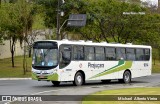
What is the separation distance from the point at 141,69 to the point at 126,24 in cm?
2063

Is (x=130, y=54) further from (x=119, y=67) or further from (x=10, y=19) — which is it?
(x=10, y=19)

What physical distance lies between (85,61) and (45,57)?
3180 mm

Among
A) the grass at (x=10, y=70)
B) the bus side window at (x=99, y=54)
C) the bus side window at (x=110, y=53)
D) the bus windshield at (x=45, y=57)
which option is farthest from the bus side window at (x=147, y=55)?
the grass at (x=10, y=70)

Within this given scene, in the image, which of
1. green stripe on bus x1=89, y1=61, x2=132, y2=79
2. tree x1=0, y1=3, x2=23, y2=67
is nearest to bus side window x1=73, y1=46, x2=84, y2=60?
green stripe on bus x1=89, y1=61, x2=132, y2=79

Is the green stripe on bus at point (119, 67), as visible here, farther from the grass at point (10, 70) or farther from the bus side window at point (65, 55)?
the grass at point (10, 70)

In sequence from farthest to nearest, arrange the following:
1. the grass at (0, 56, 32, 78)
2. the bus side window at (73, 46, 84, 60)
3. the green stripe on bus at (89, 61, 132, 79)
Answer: the grass at (0, 56, 32, 78) → the green stripe on bus at (89, 61, 132, 79) → the bus side window at (73, 46, 84, 60)

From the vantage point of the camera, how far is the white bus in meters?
27.8

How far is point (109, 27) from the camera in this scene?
57344 mm

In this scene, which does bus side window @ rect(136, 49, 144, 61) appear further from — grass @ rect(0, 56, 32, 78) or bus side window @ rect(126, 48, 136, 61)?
grass @ rect(0, 56, 32, 78)

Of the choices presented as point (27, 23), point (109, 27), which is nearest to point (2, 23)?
point (27, 23)

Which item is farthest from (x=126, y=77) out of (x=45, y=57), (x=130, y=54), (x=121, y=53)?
(x=45, y=57)

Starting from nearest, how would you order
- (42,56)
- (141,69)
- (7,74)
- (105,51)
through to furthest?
(42,56) → (105,51) → (141,69) → (7,74)

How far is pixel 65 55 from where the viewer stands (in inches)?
1112

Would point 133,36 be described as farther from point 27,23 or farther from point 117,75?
point 117,75
